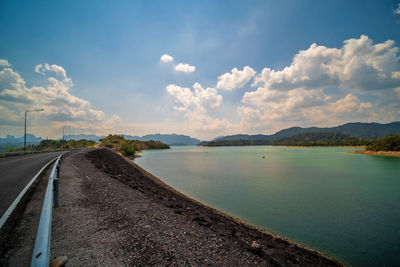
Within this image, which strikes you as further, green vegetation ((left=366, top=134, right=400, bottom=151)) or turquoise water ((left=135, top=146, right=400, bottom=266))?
green vegetation ((left=366, top=134, right=400, bottom=151))

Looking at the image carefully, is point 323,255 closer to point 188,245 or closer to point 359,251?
point 359,251

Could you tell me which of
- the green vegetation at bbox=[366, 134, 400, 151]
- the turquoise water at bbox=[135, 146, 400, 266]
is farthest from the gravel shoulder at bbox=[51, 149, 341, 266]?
the green vegetation at bbox=[366, 134, 400, 151]

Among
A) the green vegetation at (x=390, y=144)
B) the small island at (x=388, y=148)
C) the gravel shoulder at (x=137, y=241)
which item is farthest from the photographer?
the green vegetation at (x=390, y=144)

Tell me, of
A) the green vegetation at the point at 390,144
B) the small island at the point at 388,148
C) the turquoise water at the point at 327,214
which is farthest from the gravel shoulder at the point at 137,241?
the green vegetation at the point at 390,144

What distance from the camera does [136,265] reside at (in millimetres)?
3623

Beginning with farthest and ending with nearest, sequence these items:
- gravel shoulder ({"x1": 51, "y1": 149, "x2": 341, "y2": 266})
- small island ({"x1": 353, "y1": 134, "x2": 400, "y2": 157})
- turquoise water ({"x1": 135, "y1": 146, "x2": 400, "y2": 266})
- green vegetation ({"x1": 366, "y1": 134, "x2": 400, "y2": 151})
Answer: green vegetation ({"x1": 366, "y1": 134, "x2": 400, "y2": 151}) < small island ({"x1": 353, "y1": 134, "x2": 400, "y2": 157}) < turquoise water ({"x1": 135, "y1": 146, "x2": 400, "y2": 266}) < gravel shoulder ({"x1": 51, "y1": 149, "x2": 341, "y2": 266})

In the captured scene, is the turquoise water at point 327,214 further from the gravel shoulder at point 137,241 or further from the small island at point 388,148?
the small island at point 388,148

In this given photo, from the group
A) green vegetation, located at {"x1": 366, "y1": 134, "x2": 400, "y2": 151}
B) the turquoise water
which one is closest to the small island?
green vegetation, located at {"x1": 366, "y1": 134, "x2": 400, "y2": 151}

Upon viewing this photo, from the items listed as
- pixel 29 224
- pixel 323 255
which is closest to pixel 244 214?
pixel 323 255

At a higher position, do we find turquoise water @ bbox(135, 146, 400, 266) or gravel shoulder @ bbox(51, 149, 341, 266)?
gravel shoulder @ bbox(51, 149, 341, 266)

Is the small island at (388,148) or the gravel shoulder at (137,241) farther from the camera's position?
the small island at (388,148)

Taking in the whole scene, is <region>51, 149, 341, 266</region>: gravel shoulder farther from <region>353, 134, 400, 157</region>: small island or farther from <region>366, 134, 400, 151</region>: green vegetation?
<region>366, 134, 400, 151</region>: green vegetation

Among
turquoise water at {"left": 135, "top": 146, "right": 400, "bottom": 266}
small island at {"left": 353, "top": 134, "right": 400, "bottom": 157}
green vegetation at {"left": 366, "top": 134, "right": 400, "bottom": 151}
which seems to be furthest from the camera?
green vegetation at {"left": 366, "top": 134, "right": 400, "bottom": 151}

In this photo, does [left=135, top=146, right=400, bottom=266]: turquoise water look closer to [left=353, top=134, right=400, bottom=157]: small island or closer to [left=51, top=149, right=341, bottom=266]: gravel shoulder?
[left=51, top=149, right=341, bottom=266]: gravel shoulder
